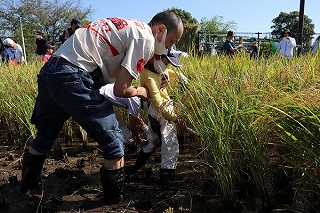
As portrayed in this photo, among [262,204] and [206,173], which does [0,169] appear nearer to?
[206,173]

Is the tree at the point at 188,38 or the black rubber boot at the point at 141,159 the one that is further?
the tree at the point at 188,38

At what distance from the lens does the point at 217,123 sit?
176 centimetres

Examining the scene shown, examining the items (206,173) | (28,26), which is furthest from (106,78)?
(28,26)

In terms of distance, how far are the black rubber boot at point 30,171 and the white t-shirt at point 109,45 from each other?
0.76 meters

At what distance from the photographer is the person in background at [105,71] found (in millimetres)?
1698

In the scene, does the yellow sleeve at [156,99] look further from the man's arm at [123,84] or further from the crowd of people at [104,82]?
the man's arm at [123,84]

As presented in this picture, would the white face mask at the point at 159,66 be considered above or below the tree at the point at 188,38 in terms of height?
below

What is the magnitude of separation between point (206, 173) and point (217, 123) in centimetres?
42

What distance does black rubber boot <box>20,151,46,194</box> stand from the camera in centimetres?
211

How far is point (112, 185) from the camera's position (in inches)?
74.4

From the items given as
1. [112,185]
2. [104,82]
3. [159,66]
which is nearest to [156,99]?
[159,66]

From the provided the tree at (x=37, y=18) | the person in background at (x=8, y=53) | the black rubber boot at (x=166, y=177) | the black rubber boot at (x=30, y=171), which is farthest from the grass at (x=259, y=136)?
the tree at (x=37, y=18)

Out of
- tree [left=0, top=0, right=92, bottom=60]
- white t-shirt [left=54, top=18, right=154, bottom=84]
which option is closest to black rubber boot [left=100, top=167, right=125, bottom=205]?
white t-shirt [left=54, top=18, right=154, bottom=84]

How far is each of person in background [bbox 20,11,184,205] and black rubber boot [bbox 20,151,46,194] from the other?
0.42 meters
